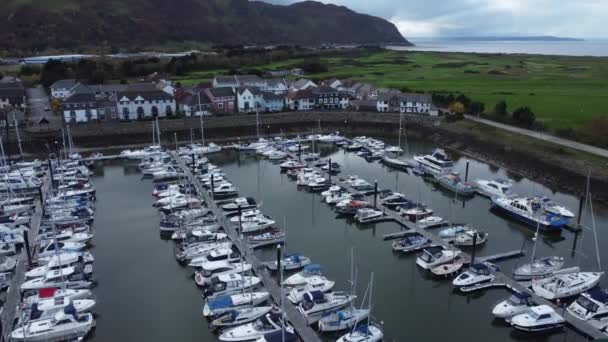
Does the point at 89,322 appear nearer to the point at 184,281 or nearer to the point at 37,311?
the point at 37,311

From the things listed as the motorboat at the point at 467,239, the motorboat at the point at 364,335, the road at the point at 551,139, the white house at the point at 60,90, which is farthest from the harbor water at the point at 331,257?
the white house at the point at 60,90

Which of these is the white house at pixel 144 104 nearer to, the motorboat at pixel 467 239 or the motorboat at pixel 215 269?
the motorboat at pixel 215 269

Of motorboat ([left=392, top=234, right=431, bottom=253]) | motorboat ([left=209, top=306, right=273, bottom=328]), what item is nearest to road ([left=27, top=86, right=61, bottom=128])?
motorboat ([left=209, top=306, right=273, bottom=328])

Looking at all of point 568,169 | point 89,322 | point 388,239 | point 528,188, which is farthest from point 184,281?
point 568,169

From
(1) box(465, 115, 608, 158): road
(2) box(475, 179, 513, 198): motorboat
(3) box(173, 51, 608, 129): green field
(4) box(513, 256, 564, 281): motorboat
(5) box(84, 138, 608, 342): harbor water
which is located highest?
(3) box(173, 51, 608, 129): green field

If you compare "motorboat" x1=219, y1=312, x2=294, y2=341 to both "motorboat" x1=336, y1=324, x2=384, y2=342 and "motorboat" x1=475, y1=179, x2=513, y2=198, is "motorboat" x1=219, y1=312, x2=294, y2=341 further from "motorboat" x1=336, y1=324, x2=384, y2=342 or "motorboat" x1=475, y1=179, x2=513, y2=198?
"motorboat" x1=475, y1=179, x2=513, y2=198

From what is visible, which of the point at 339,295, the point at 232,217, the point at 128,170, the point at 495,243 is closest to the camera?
the point at 339,295

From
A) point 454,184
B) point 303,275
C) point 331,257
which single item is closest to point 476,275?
point 331,257
